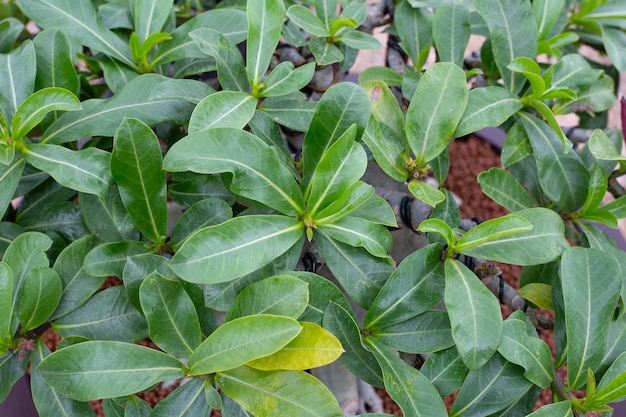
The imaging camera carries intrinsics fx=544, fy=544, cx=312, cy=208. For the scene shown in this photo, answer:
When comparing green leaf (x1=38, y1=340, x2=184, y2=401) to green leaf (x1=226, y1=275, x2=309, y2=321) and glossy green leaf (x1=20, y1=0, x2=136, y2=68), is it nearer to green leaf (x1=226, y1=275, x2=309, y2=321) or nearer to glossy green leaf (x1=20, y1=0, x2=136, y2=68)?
green leaf (x1=226, y1=275, x2=309, y2=321)

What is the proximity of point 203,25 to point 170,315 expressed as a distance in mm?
357

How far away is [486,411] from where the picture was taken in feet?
1.73

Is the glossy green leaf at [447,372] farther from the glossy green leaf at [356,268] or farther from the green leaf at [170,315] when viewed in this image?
the green leaf at [170,315]

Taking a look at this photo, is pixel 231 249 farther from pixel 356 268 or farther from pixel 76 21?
pixel 76 21

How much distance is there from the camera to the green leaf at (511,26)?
2.13 feet

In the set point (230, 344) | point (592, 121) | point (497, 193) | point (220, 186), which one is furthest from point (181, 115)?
point (592, 121)

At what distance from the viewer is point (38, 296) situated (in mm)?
522

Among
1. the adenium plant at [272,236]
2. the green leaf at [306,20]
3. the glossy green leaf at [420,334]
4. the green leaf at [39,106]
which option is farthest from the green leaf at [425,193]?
the green leaf at [39,106]

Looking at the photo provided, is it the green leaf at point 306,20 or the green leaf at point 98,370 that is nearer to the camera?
the green leaf at point 98,370

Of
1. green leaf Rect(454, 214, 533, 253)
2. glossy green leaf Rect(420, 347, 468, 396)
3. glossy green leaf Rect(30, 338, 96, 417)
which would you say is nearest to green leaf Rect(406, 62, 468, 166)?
green leaf Rect(454, 214, 533, 253)

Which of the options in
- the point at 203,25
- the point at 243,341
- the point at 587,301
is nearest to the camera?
the point at 243,341

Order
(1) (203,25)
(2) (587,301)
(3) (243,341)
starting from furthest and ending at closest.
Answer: (1) (203,25) < (2) (587,301) < (3) (243,341)

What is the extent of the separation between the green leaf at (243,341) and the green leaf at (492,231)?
19cm

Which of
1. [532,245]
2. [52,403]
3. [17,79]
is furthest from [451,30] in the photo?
[52,403]
